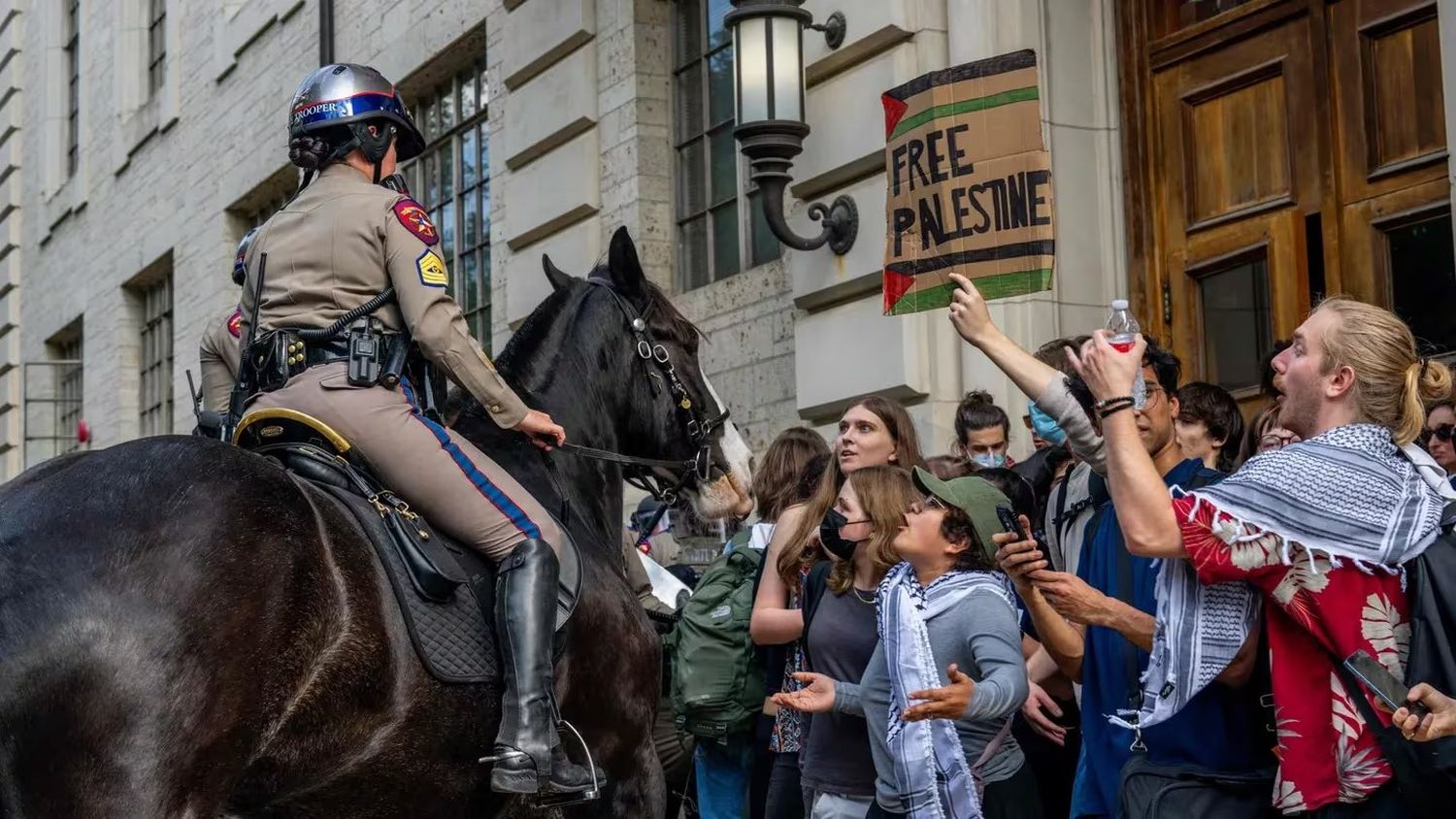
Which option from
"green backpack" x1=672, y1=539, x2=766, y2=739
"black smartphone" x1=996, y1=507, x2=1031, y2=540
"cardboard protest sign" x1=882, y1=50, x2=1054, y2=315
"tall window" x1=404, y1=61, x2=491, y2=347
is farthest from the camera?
"tall window" x1=404, y1=61, x2=491, y2=347

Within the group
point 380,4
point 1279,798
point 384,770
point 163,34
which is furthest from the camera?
point 163,34

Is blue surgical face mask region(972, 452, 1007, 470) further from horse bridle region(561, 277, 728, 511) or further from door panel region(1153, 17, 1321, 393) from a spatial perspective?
door panel region(1153, 17, 1321, 393)

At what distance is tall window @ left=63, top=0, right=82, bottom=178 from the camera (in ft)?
80.7

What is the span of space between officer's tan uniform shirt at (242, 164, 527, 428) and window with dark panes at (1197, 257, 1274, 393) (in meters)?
3.92

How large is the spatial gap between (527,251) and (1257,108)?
6071 mm

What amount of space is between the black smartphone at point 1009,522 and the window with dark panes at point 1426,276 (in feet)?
8.89

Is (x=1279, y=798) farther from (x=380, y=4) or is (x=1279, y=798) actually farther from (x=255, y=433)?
(x=380, y=4)

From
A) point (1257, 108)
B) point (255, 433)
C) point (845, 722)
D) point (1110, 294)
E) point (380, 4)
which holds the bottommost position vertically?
point (845, 722)

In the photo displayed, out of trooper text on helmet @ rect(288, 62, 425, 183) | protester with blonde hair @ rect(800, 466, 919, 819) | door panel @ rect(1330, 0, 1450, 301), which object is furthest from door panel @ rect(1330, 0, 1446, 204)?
trooper text on helmet @ rect(288, 62, 425, 183)

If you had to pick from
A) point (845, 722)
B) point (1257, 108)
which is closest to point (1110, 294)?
point (1257, 108)

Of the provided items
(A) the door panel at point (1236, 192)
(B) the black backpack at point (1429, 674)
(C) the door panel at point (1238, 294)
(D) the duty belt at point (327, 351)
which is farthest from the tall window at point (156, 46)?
(B) the black backpack at point (1429, 674)

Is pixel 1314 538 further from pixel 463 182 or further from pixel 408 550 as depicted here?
pixel 463 182

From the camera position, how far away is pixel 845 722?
5.57 metres

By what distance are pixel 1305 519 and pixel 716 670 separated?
3338 millimetres
